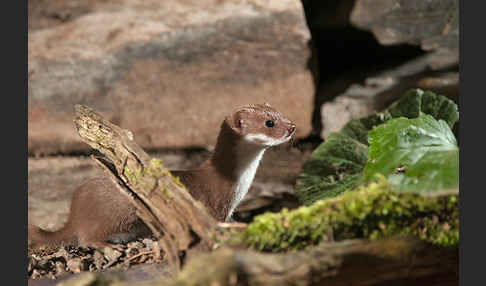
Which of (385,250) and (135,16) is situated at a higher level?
A: (135,16)

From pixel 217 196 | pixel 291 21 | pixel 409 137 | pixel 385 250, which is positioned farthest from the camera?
pixel 291 21

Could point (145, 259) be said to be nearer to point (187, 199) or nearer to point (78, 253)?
point (78, 253)

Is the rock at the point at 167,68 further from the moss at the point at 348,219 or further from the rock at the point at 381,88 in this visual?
the moss at the point at 348,219

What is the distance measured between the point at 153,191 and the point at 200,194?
461 millimetres

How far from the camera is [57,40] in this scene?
3.55 m

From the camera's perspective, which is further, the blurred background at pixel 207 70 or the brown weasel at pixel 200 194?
the blurred background at pixel 207 70

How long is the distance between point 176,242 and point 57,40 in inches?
101

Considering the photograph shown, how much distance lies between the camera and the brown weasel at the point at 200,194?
2053 mm

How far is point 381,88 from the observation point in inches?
142

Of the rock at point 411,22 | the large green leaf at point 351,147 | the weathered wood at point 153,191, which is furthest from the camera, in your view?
the rock at point 411,22

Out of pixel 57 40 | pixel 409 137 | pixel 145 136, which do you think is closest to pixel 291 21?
pixel 145 136

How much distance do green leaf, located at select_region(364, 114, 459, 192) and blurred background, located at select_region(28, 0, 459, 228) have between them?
1917 mm

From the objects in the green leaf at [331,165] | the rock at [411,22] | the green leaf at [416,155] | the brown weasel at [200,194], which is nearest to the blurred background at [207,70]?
the rock at [411,22]

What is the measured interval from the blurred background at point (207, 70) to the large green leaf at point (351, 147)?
0.84 meters
